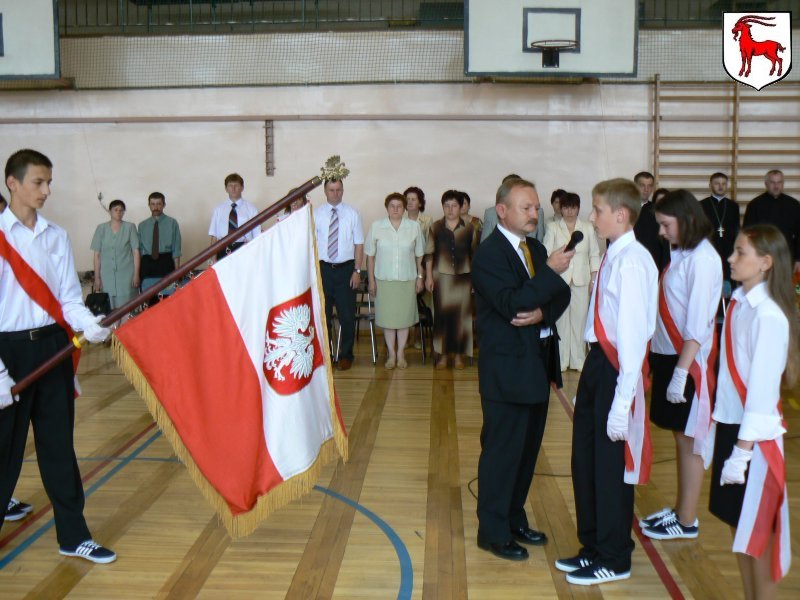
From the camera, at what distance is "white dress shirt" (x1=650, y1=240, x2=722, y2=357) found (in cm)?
360

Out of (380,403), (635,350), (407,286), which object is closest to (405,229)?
(407,286)

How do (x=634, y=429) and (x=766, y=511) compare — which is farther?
(x=634, y=429)

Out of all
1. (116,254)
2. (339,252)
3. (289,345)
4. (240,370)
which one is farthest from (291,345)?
(116,254)

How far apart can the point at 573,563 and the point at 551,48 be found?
21.8 ft

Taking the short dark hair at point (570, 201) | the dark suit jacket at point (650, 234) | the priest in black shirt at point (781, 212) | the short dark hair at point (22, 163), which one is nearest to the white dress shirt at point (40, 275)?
the short dark hair at point (22, 163)

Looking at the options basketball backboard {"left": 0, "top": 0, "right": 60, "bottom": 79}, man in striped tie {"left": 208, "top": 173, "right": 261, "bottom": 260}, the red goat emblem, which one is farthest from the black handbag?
the red goat emblem

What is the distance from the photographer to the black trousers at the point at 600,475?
11.2ft

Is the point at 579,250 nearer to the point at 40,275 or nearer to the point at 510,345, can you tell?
the point at 510,345

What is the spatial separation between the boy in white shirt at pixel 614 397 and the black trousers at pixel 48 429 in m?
2.16

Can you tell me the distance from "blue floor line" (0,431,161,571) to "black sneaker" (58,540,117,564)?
0.76ft

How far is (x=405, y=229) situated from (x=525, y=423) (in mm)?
4606

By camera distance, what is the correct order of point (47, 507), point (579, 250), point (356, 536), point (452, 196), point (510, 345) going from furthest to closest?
point (452, 196) < point (579, 250) < point (47, 507) < point (356, 536) < point (510, 345)

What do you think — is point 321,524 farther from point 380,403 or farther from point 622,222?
point 380,403

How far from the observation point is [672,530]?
3973 millimetres
